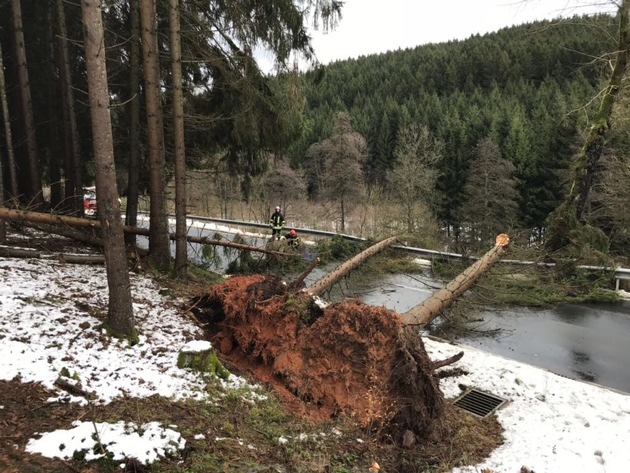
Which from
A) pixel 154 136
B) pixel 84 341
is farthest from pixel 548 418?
pixel 154 136

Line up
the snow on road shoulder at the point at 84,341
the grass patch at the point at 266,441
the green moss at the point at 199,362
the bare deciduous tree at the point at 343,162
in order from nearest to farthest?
the grass patch at the point at 266,441
the snow on road shoulder at the point at 84,341
the green moss at the point at 199,362
the bare deciduous tree at the point at 343,162

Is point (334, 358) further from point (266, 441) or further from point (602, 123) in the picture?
point (602, 123)

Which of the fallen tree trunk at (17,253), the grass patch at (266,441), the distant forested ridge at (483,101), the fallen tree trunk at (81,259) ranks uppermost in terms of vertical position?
the distant forested ridge at (483,101)

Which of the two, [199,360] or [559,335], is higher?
[199,360]

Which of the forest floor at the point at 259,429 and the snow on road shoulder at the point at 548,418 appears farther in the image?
the snow on road shoulder at the point at 548,418

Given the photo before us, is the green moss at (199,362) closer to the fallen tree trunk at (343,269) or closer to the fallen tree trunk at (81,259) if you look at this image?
the fallen tree trunk at (343,269)

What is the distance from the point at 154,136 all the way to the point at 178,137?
507mm

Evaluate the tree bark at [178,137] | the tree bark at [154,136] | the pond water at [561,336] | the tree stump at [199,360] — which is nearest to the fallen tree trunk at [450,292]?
the pond water at [561,336]

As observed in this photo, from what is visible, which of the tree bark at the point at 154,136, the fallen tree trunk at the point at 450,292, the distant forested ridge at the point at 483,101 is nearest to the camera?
the fallen tree trunk at the point at 450,292

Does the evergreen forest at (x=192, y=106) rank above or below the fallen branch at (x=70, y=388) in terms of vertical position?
above

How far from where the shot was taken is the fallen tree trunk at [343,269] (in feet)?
27.6

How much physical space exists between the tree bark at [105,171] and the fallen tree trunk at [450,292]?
387cm

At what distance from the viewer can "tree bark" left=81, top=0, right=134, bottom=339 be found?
15.6 ft

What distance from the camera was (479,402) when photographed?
6.36 meters
